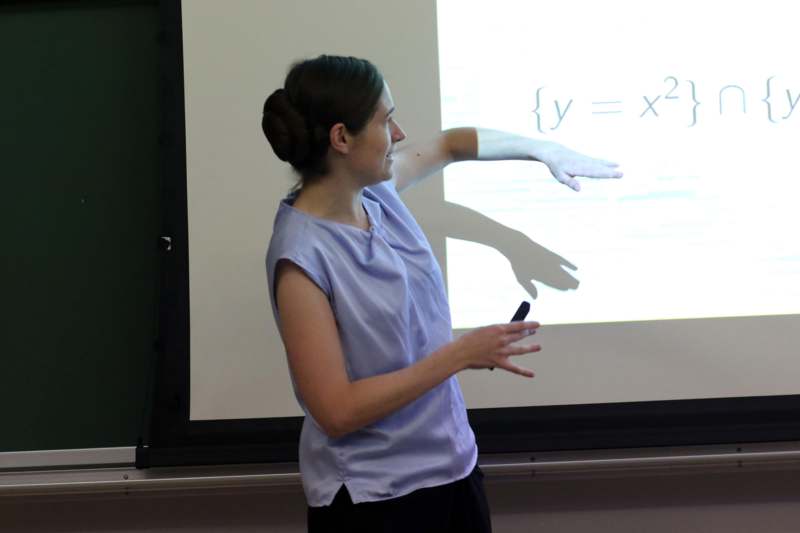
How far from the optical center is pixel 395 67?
6.92ft

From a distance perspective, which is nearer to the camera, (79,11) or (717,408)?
(717,408)

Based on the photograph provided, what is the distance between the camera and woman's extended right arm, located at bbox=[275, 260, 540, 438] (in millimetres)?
1156

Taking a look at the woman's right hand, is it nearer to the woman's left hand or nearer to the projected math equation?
the woman's left hand

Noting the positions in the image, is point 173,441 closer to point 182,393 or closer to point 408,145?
point 182,393

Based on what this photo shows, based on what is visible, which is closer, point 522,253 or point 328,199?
point 328,199

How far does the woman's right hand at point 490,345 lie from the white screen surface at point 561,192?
0.86m

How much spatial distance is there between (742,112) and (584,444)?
904 millimetres

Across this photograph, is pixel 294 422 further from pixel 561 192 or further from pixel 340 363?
pixel 340 363

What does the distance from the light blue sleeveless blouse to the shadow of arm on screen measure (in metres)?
0.78

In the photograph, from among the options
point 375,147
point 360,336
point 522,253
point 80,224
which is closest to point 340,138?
point 375,147

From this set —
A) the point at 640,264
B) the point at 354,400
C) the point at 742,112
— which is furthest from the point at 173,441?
the point at 742,112

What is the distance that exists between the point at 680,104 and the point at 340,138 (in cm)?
115

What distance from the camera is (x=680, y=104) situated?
6.86ft

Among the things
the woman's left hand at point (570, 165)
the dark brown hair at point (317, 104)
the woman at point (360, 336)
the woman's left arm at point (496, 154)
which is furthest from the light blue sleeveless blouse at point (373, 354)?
the woman's left hand at point (570, 165)
